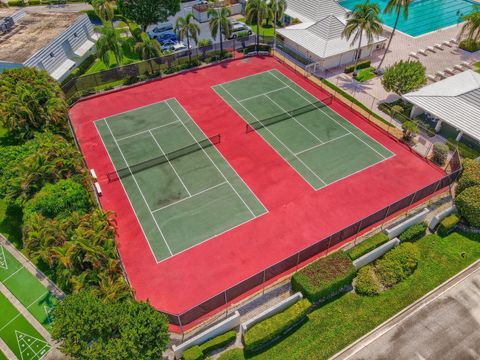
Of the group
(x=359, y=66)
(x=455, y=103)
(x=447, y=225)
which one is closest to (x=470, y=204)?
(x=447, y=225)

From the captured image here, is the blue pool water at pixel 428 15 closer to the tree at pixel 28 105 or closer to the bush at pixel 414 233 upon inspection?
the bush at pixel 414 233

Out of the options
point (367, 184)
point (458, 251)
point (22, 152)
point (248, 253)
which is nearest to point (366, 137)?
point (367, 184)

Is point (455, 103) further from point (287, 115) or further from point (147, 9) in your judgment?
point (147, 9)

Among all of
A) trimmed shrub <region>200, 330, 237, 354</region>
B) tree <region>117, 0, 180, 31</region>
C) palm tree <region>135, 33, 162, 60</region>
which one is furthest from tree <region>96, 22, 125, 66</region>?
trimmed shrub <region>200, 330, 237, 354</region>

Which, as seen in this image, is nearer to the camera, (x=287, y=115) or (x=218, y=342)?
(x=218, y=342)

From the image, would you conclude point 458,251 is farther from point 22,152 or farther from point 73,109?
point 73,109

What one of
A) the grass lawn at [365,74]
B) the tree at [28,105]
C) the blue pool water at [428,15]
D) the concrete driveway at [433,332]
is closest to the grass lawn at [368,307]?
the concrete driveway at [433,332]
